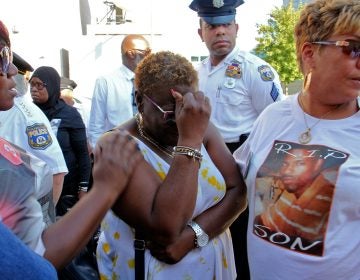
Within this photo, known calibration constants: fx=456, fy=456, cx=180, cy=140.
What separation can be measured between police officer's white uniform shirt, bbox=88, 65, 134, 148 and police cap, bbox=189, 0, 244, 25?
1323 millimetres

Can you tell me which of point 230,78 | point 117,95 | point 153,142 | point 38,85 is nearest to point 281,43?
point 117,95

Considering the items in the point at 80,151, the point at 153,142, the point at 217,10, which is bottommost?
the point at 80,151

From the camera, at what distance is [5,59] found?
4.75 feet

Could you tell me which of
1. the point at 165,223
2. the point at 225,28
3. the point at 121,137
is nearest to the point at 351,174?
the point at 165,223

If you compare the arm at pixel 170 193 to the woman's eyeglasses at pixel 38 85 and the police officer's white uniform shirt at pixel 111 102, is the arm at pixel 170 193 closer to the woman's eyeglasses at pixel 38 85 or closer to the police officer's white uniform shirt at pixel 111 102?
the police officer's white uniform shirt at pixel 111 102

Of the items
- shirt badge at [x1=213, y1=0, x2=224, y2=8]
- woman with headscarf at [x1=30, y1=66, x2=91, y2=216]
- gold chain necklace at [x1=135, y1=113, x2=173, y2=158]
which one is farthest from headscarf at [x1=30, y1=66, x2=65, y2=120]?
gold chain necklace at [x1=135, y1=113, x2=173, y2=158]

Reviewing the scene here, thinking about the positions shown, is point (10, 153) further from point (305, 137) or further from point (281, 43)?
point (281, 43)

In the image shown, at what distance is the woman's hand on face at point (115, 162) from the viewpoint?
4.52 ft

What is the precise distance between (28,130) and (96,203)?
5.38ft

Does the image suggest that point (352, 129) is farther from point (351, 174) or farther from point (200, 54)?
point (200, 54)

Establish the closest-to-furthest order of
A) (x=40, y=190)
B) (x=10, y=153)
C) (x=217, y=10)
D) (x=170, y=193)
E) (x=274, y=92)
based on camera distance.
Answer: (x=10, y=153) < (x=40, y=190) < (x=170, y=193) < (x=274, y=92) < (x=217, y=10)

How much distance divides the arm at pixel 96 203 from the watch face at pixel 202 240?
0.58m

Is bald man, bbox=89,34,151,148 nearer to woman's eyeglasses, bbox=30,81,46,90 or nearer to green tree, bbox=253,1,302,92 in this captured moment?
woman's eyeglasses, bbox=30,81,46,90

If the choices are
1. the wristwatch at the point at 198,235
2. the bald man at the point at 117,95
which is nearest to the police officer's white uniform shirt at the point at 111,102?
the bald man at the point at 117,95
